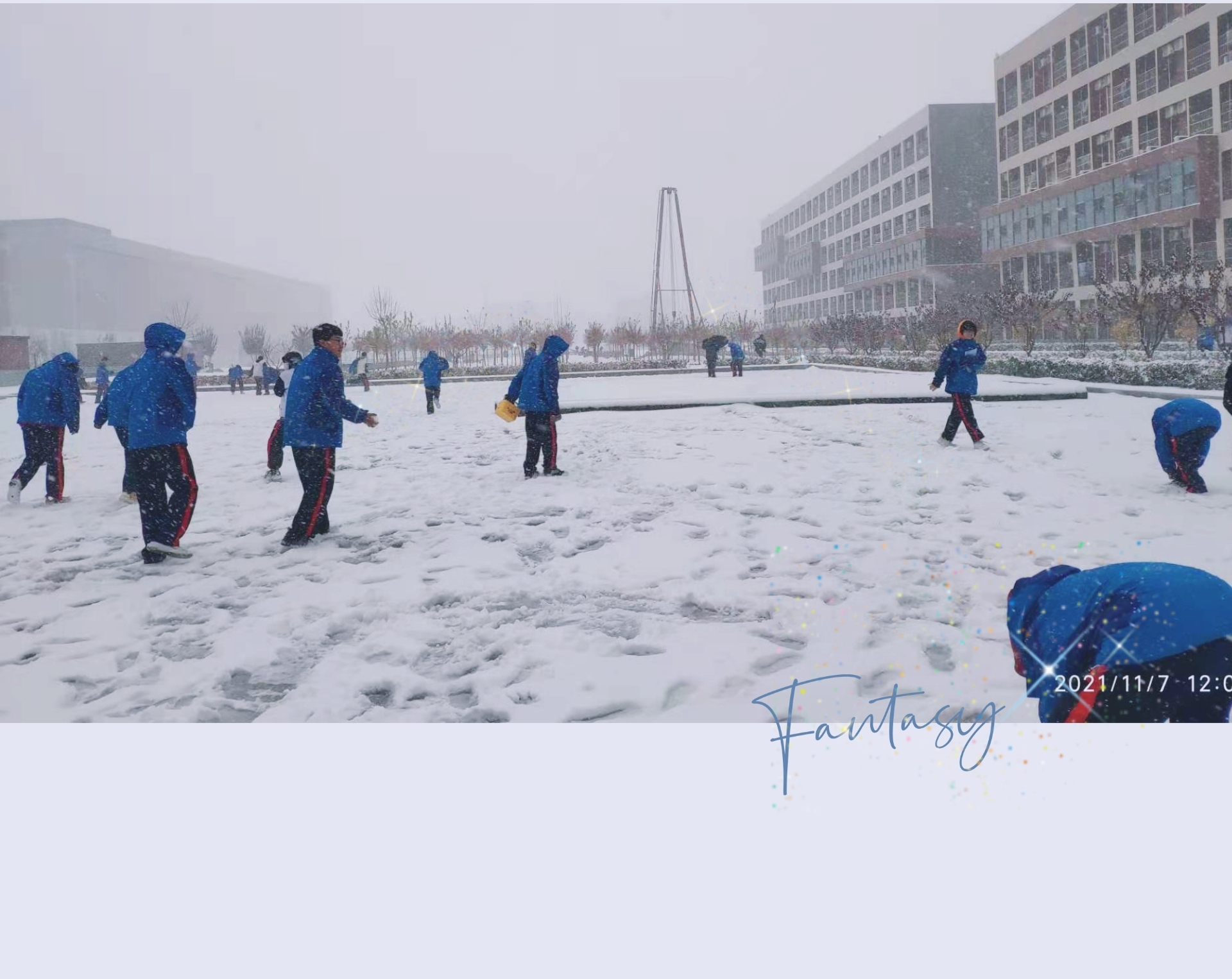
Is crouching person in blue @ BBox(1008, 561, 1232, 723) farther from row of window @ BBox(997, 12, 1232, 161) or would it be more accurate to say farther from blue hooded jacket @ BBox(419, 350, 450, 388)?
row of window @ BBox(997, 12, 1232, 161)

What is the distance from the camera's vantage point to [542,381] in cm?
873

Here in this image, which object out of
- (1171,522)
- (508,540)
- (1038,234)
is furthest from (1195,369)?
(1038,234)

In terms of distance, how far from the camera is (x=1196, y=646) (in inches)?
77.4

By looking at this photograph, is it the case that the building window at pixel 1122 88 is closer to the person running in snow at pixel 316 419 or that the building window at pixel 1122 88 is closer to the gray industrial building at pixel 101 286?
the person running in snow at pixel 316 419

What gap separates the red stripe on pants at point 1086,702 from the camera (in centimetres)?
206

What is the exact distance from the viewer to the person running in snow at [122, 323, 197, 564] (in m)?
6.21

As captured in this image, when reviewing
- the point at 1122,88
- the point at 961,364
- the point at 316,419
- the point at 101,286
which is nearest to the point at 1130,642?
the point at 316,419

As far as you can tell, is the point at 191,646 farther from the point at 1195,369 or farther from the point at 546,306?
the point at 546,306

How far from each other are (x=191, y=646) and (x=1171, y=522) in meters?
6.60

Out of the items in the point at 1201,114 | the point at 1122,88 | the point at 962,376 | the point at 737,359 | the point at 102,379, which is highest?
the point at 1122,88

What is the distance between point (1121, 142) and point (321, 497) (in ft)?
158

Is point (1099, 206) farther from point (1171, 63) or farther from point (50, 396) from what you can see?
point (50, 396)

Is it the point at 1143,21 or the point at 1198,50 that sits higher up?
the point at 1143,21

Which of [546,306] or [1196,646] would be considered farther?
[546,306]
